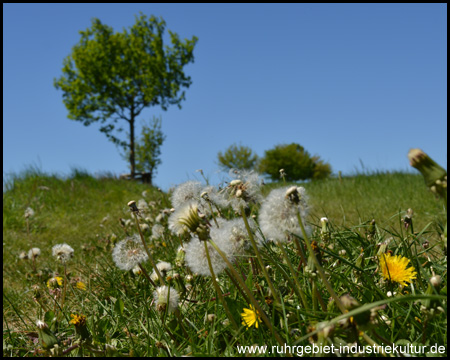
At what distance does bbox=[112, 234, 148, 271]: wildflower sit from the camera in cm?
199

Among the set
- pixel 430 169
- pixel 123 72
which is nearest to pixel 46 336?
pixel 430 169

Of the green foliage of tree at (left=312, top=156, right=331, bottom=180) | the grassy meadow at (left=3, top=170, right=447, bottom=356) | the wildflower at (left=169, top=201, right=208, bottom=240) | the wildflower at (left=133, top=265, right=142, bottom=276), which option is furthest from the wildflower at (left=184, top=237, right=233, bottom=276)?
the green foliage of tree at (left=312, top=156, right=331, bottom=180)

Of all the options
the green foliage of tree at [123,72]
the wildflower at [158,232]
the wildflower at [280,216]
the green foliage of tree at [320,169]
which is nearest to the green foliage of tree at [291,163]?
the green foliage of tree at [320,169]

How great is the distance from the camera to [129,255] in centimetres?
200

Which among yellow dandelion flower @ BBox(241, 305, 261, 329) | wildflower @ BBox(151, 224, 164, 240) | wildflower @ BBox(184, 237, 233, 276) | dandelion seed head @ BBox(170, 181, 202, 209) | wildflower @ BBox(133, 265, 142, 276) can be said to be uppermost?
dandelion seed head @ BBox(170, 181, 202, 209)

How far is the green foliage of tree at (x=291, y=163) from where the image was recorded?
30469 millimetres

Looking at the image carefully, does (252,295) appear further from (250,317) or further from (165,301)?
(165,301)

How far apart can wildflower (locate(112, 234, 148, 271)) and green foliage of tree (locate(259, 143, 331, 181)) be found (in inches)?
1091

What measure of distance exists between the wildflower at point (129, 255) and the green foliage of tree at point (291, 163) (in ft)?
90.9

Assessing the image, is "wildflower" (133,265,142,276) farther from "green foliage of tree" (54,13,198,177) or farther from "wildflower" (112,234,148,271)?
"green foliage of tree" (54,13,198,177)

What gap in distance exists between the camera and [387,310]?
1.63m

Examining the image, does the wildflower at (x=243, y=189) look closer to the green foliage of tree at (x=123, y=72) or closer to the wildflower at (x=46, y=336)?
the wildflower at (x=46, y=336)

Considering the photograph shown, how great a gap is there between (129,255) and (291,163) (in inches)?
1157

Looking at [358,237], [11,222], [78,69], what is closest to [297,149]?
[78,69]
